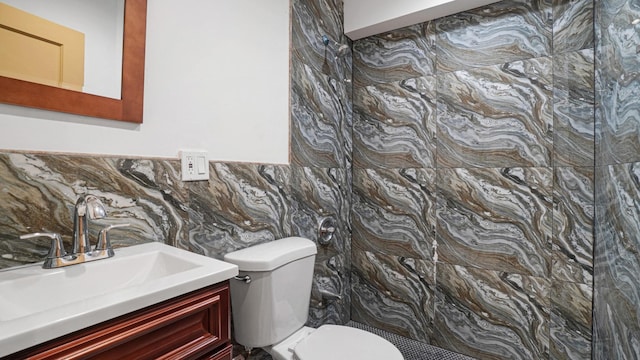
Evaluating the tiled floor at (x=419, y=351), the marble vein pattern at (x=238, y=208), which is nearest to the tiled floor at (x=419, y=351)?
the tiled floor at (x=419, y=351)

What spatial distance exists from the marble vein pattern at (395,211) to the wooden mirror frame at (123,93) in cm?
147

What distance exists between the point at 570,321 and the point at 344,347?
46.8 inches

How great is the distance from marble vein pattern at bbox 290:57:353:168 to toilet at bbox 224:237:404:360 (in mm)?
606

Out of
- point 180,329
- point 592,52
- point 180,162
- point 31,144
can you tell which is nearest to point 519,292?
point 592,52

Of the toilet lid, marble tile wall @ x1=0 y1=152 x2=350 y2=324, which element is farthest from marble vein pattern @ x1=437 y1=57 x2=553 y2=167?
the toilet lid

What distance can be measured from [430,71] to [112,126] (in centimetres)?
170

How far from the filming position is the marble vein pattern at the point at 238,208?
1.21m

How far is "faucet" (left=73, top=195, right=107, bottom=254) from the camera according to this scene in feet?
2.63

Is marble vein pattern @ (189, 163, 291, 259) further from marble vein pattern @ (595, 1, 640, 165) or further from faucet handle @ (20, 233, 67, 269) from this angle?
marble vein pattern @ (595, 1, 640, 165)

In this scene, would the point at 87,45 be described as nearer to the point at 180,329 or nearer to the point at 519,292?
the point at 180,329

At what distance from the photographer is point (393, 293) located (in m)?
2.00

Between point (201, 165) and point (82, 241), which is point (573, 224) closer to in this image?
point (201, 165)

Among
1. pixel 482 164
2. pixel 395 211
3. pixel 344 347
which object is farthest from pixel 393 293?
pixel 482 164

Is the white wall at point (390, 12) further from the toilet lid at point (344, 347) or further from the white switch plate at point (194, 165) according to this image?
the toilet lid at point (344, 347)
